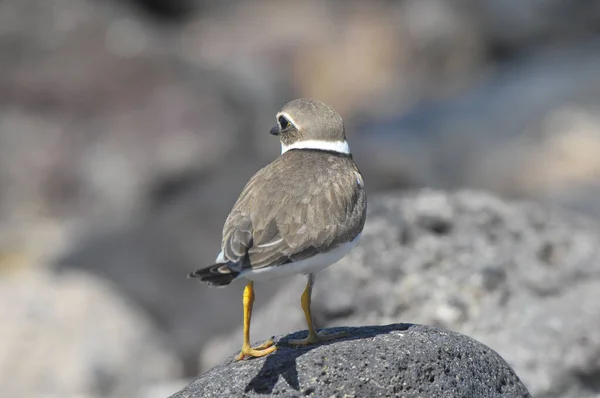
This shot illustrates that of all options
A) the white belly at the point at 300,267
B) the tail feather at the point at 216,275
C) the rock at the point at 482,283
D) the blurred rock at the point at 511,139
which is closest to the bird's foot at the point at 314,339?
the white belly at the point at 300,267

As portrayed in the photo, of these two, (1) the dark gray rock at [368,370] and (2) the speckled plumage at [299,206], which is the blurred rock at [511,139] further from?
(1) the dark gray rock at [368,370]

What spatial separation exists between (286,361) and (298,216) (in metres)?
1.12

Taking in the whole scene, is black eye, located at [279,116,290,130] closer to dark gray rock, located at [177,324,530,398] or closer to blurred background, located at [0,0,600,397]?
dark gray rock, located at [177,324,530,398]

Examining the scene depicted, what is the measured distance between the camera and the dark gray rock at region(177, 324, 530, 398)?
7406 millimetres

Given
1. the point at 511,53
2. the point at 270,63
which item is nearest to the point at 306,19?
the point at 270,63

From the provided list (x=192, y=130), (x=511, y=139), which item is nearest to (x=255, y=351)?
(x=192, y=130)

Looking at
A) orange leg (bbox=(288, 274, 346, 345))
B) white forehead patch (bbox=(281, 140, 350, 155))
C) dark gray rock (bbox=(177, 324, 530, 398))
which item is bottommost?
dark gray rock (bbox=(177, 324, 530, 398))

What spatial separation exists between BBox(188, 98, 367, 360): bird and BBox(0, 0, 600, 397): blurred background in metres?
5.10

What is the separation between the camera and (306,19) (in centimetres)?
3669

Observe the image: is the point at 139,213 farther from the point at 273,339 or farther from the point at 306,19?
the point at 306,19

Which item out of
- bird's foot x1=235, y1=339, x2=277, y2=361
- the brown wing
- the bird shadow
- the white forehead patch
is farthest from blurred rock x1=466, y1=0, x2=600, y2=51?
bird's foot x1=235, y1=339, x2=277, y2=361

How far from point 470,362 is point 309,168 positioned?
79.8 inches

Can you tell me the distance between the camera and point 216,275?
7020 mm

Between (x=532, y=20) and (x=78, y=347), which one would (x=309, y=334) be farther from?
(x=532, y=20)
